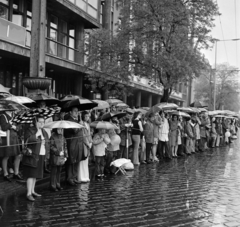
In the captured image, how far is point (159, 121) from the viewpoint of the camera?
1354cm

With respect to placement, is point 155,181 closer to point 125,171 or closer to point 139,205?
point 125,171

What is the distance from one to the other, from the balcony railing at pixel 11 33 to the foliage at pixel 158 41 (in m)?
3.82

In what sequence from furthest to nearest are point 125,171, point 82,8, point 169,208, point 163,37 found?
point 82,8, point 163,37, point 125,171, point 169,208

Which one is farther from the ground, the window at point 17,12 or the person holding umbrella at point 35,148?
the window at point 17,12

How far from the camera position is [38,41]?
9.90 m

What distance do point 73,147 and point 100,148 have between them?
1.18 meters

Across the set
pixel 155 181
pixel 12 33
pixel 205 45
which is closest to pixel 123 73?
pixel 205 45

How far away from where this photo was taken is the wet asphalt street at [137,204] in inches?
227

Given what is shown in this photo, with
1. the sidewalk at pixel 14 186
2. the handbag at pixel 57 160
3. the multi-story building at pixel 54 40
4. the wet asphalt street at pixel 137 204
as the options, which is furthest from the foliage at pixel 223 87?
the handbag at pixel 57 160

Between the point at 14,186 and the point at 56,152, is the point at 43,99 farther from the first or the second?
the point at 14,186

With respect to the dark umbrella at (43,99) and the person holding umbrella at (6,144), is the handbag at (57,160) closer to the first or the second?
the person holding umbrella at (6,144)

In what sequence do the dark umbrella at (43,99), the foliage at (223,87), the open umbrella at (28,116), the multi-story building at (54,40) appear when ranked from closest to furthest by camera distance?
the open umbrella at (28,116) < the dark umbrella at (43,99) < the multi-story building at (54,40) < the foliage at (223,87)

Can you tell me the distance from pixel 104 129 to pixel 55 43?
11994mm

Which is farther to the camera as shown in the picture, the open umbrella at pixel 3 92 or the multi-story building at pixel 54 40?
the multi-story building at pixel 54 40
